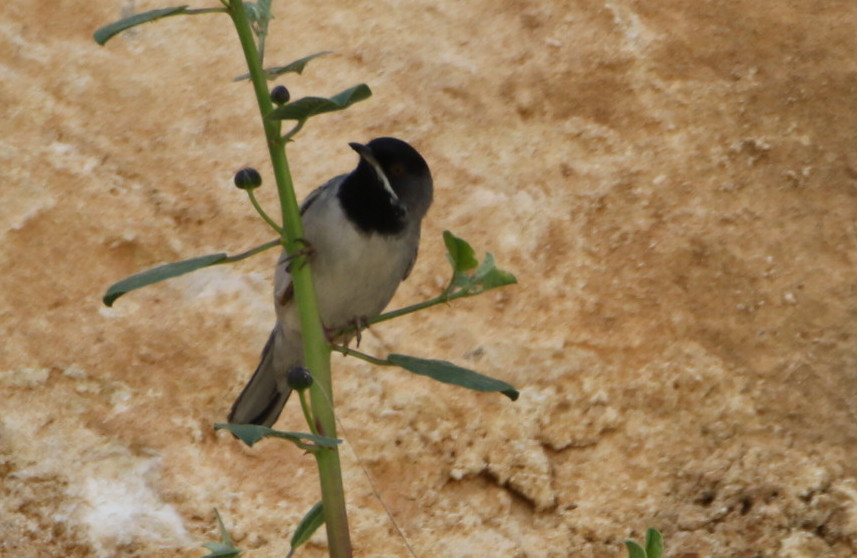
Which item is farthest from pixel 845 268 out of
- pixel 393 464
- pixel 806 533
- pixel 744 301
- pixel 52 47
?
pixel 52 47

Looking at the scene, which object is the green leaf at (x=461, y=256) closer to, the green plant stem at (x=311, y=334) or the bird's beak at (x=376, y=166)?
the green plant stem at (x=311, y=334)

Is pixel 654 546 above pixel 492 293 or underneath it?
above

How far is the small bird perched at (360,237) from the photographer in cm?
420

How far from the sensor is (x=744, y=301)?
216 inches

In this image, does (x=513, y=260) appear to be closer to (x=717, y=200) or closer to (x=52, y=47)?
(x=717, y=200)

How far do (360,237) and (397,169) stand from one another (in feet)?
0.92

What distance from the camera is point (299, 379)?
186cm

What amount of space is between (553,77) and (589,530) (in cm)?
257

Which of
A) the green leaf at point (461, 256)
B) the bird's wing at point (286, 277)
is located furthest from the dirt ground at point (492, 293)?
the green leaf at point (461, 256)

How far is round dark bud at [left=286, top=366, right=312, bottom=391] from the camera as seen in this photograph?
1854 millimetres

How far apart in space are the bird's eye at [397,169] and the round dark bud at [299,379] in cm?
246

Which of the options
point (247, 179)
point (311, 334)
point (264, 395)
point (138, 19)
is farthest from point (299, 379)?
point (264, 395)

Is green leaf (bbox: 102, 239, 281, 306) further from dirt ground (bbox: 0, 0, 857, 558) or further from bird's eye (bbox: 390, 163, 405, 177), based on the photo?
dirt ground (bbox: 0, 0, 857, 558)

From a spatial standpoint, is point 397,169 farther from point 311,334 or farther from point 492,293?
point 311,334
